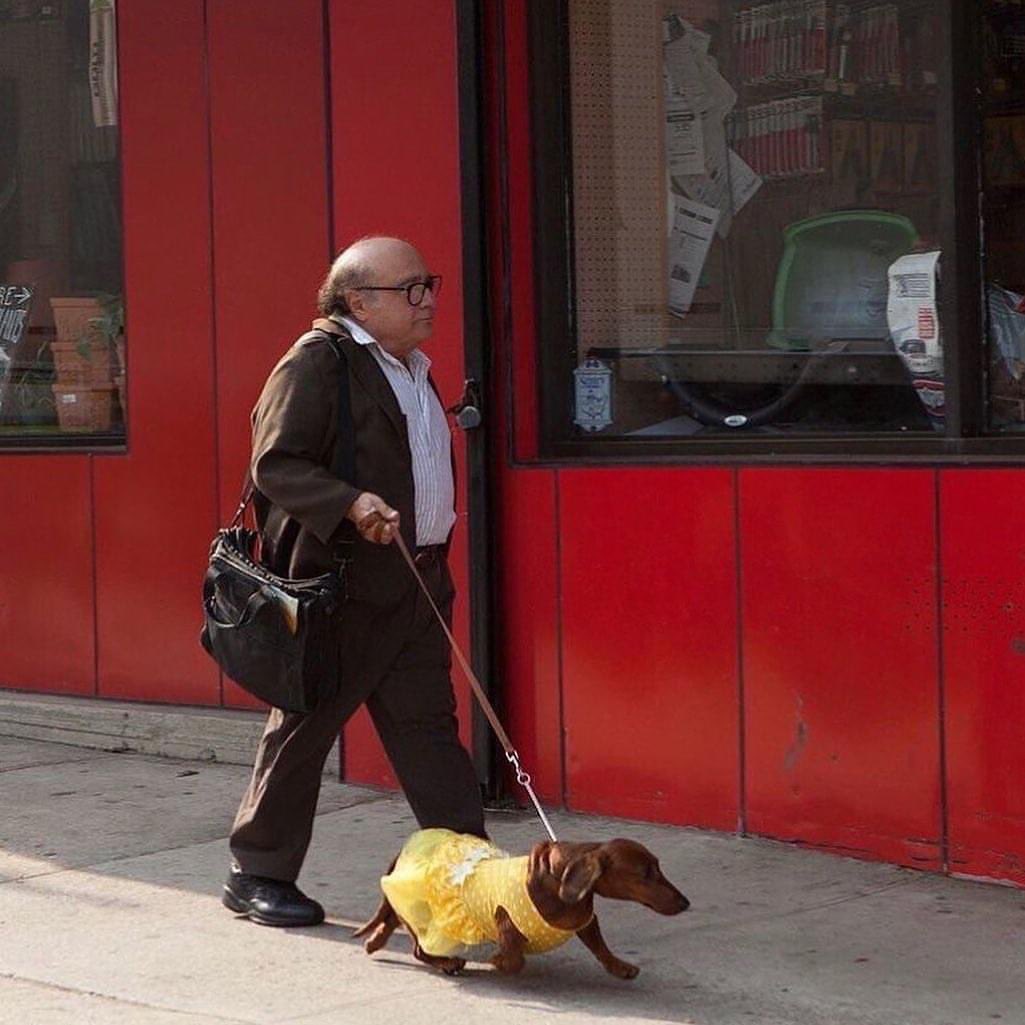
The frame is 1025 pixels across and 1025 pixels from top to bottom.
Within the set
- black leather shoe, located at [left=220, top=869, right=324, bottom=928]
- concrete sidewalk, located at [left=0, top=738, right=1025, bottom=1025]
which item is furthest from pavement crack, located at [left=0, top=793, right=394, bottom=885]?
black leather shoe, located at [left=220, top=869, right=324, bottom=928]

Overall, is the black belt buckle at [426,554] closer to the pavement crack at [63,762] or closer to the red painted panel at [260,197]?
the red painted panel at [260,197]

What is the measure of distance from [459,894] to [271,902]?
0.89 meters

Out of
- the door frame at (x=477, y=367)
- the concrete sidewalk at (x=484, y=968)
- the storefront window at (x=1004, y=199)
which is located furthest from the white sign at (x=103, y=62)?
the storefront window at (x=1004, y=199)

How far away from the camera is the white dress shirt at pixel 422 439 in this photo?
224 inches

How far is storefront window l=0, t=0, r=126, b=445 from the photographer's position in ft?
29.2

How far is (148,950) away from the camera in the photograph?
18.5 feet

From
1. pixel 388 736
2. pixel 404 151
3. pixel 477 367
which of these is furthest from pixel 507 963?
pixel 404 151

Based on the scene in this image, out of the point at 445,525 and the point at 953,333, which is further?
the point at 953,333

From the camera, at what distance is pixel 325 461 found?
18.4 feet

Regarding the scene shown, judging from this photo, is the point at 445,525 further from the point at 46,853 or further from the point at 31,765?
the point at 31,765

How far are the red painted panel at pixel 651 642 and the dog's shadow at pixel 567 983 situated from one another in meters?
1.20

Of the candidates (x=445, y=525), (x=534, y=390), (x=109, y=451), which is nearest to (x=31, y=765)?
(x=109, y=451)

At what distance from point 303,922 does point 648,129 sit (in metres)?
2.91

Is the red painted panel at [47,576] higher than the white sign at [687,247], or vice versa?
the white sign at [687,247]
